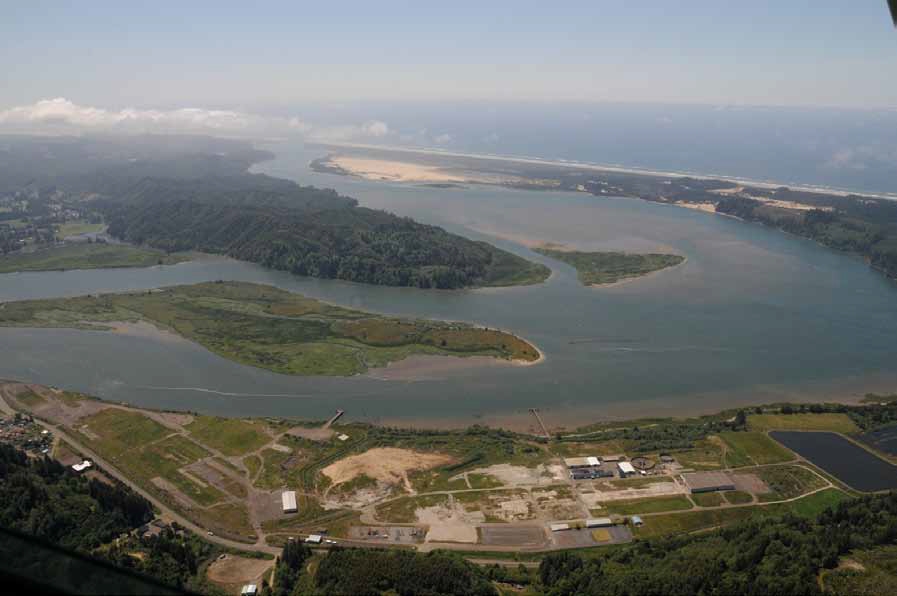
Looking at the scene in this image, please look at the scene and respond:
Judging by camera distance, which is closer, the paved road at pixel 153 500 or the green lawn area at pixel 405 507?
the paved road at pixel 153 500

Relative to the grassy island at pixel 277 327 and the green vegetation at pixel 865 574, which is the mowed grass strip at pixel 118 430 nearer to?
the grassy island at pixel 277 327

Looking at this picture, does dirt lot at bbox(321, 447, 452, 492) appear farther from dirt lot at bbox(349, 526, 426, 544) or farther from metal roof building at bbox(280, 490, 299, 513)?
dirt lot at bbox(349, 526, 426, 544)

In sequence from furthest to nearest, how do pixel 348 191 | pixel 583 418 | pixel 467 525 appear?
1. pixel 348 191
2. pixel 583 418
3. pixel 467 525

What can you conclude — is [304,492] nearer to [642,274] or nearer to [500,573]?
[500,573]

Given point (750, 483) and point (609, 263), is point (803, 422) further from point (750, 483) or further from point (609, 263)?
point (609, 263)

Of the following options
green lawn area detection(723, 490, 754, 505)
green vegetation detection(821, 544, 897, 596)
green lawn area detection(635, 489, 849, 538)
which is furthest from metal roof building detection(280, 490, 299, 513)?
green vegetation detection(821, 544, 897, 596)

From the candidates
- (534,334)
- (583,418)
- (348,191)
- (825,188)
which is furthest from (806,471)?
(825,188)

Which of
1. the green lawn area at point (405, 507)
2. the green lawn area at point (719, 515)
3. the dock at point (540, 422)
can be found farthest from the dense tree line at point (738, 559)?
the dock at point (540, 422)
